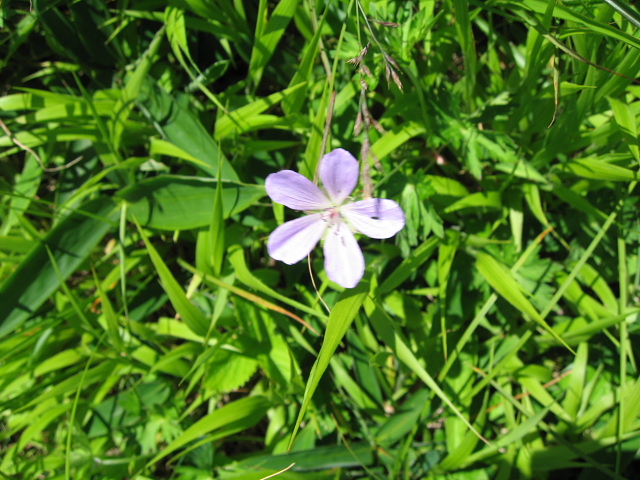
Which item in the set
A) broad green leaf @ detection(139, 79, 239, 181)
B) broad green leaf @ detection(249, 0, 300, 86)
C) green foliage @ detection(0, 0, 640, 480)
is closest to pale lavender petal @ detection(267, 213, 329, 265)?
green foliage @ detection(0, 0, 640, 480)

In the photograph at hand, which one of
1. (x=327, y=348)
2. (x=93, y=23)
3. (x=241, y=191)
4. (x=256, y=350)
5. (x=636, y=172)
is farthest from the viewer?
(x=93, y=23)

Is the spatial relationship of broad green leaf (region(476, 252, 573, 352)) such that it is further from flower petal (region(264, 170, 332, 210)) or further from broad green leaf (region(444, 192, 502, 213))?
flower petal (region(264, 170, 332, 210))

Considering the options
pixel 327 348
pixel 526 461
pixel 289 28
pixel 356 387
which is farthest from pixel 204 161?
pixel 526 461

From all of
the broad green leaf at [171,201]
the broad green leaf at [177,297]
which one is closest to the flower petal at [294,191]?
the broad green leaf at [171,201]

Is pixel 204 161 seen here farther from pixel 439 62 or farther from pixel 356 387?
pixel 356 387

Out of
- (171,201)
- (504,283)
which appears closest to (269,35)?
(171,201)

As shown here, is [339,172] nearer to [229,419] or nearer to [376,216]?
[376,216]

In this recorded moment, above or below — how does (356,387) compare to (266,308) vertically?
below
